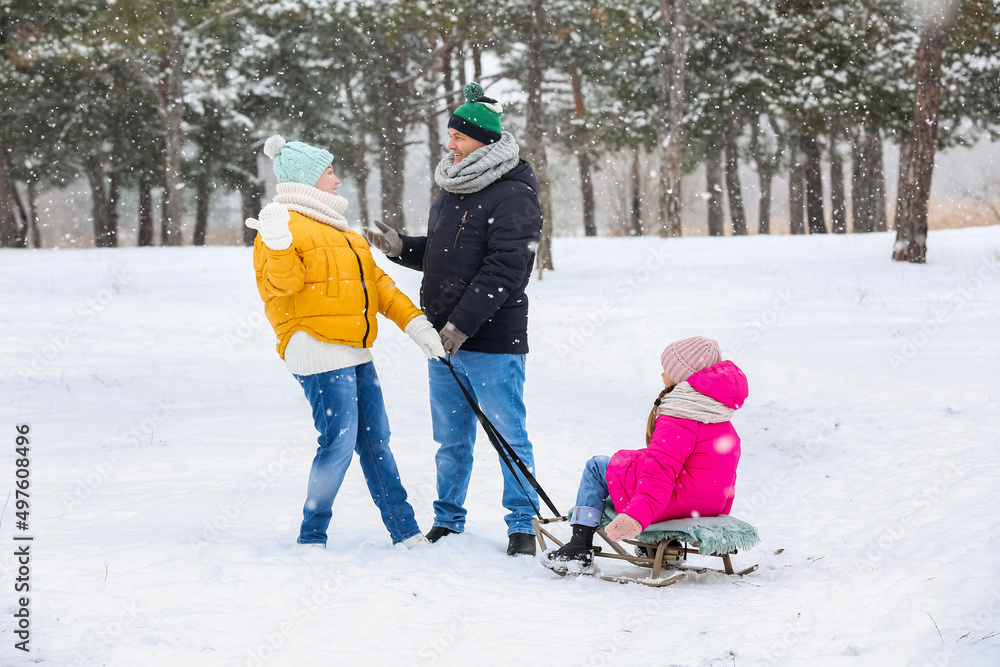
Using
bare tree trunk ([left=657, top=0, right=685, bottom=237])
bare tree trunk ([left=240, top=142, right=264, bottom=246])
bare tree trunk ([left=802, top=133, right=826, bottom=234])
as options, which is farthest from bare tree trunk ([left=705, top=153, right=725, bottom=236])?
bare tree trunk ([left=240, top=142, right=264, bottom=246])

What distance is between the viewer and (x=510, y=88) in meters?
27.0

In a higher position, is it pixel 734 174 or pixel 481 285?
pixel 734 174

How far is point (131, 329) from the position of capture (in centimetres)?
1120

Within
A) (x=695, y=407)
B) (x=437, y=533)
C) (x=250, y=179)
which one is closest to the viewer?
(x=695, y=407)

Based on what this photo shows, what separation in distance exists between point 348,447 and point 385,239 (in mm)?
1165

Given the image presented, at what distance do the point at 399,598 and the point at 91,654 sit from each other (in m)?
1.16

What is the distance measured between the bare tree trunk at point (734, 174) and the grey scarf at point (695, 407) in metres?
22.5

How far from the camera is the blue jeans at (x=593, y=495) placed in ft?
13.0

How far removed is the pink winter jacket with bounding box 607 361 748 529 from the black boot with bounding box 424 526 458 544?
1053 millimetres

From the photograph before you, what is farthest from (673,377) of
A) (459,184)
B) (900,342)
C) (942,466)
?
(900,342)

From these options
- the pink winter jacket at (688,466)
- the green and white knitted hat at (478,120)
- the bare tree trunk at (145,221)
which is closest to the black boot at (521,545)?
the pink winter jacket at (688,466)

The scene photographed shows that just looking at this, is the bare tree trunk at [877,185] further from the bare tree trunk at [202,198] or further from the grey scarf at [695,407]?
the grey scarf at [695,407]

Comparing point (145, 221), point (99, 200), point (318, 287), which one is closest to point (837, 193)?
point (145, 221)

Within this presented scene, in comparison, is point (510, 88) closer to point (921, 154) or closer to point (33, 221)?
point (921, 154)
